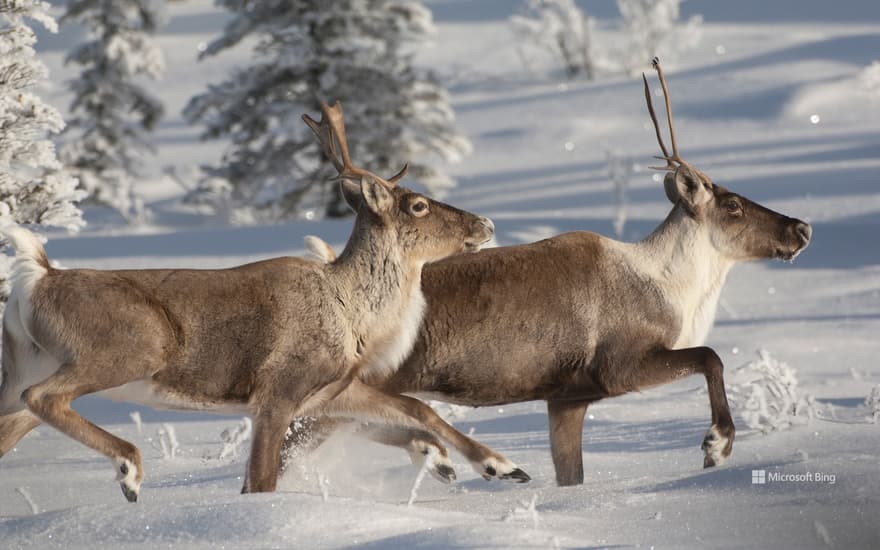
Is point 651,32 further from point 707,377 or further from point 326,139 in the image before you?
point 707,377

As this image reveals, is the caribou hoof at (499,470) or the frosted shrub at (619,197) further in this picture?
the frosted shrub at (619,197)

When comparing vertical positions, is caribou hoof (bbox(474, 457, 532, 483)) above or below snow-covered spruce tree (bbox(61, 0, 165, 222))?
above

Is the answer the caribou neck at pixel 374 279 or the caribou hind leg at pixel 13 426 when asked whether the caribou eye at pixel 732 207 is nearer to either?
the caribou neck at pixel 374 279

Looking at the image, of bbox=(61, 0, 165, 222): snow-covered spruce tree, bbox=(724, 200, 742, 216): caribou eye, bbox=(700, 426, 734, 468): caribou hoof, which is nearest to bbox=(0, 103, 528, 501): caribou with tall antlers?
bbox=(700, 426, 734, 468): caribou hoof

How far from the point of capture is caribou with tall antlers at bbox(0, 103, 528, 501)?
5.95 metres

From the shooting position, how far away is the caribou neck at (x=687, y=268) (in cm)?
714

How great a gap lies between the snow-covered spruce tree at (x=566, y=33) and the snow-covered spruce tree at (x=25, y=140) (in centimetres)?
1969

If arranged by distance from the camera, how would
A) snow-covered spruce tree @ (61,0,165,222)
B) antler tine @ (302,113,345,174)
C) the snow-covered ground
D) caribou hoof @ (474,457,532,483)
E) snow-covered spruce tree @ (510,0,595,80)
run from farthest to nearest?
snow-covered spruce tree @ (510,0,595,80), snow-covered spruce tree @ (61,0,165,222), antler tine @ (302,113,345,174), caribou hoof @ (474,457,532,483), the snow-covered ground

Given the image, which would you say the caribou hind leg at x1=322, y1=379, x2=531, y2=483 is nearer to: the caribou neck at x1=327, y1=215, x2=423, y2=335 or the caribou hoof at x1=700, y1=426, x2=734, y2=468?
the caribou neck at x1=327, y1=215, x2=423, y2=335

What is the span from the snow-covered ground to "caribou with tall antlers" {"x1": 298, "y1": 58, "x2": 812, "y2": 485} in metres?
0.44

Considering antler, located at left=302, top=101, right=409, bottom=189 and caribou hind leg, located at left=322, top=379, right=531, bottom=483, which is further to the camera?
antler, located at left=302, top=101, right=409, bottom=189

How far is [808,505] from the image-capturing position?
17.9ft

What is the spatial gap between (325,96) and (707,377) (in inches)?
541

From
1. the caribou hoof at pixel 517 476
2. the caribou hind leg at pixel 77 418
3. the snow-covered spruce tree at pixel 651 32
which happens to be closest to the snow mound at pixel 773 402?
the caribou hoof at pixel 517 476
